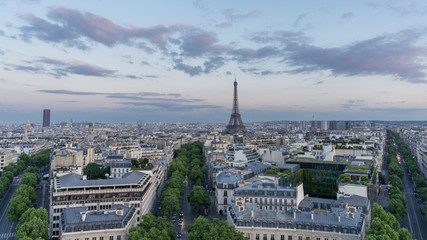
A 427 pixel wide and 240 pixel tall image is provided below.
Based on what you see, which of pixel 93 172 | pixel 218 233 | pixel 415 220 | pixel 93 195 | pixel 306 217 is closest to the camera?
pixel 218 233

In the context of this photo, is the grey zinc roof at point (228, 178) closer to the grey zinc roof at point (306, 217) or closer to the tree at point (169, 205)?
the tree at point (169, 205)

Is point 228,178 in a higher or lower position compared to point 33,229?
higher

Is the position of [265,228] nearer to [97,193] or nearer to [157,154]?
[97,193]

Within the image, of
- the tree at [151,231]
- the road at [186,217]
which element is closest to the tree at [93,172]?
the road at [186,217]

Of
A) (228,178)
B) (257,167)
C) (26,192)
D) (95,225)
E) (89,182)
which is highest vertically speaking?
(89,182)

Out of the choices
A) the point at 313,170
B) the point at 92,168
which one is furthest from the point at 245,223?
the point at 92,168

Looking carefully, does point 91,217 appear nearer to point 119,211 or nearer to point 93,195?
point 119,211

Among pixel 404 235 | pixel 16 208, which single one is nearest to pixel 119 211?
pixel 16 208

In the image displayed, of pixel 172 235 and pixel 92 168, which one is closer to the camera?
A: pixel 172 235

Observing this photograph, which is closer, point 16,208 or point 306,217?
point 306,217

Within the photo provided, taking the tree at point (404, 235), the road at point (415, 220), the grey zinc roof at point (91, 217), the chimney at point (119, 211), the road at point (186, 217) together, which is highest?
the chimney at point (119, 211)

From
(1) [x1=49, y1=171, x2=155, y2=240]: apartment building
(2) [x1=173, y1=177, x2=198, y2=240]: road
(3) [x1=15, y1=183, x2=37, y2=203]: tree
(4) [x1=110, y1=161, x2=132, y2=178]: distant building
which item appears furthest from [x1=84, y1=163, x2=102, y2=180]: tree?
(2) [x1=173, y1=177, x2=198, y2=240]: road
